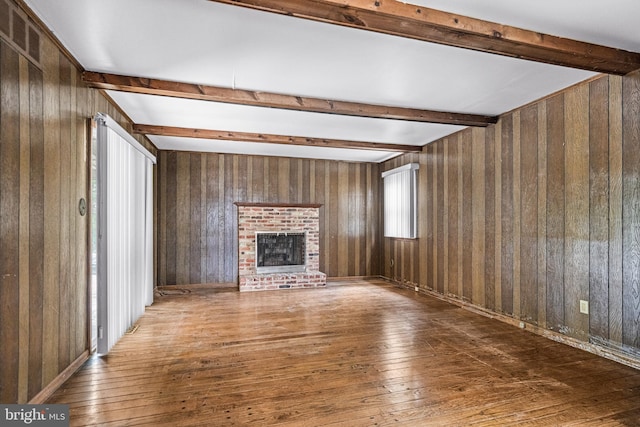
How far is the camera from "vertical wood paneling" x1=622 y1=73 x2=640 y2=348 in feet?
8.85

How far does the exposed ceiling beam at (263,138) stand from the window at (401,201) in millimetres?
523

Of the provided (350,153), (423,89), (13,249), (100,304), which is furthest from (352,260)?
(13,249)

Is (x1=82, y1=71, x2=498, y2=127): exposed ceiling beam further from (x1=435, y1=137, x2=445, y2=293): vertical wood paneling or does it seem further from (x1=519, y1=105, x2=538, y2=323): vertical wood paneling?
(x1=435, y1=137, x2=445, y2=293): vertical wood paneling

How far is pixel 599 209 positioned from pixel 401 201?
3288 millimetres

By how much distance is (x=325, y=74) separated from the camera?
294cm

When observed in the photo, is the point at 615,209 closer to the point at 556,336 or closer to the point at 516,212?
the point at 516,212

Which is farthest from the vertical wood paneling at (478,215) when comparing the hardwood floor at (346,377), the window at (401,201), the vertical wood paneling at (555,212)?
the window at (401,201)

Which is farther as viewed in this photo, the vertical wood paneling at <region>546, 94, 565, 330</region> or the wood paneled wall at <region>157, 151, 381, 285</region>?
the wood paneled wall at <region>157, 151, 381, 285</region>

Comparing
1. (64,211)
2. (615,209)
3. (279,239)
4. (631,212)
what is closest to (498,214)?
(615,209)

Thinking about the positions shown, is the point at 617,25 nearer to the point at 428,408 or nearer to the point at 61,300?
the point at 428,408

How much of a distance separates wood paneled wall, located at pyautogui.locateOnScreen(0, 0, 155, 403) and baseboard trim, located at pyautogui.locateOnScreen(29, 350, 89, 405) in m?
0.04

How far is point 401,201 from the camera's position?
20.0 feet

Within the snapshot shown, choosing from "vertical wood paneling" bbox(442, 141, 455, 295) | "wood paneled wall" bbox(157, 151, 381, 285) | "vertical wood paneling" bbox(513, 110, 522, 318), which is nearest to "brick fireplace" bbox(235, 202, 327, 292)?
"wood paneled wall" bbox(157, 151, 381, 285)

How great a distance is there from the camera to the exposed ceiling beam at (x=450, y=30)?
1.82 m
